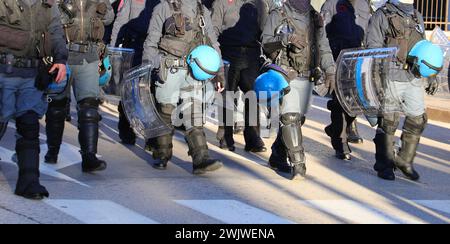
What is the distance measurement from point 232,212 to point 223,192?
84cm

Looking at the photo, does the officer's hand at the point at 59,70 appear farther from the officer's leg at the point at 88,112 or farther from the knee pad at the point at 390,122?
the knee pad at the point at 390,122

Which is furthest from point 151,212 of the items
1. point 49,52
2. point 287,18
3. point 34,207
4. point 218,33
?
point 218,33

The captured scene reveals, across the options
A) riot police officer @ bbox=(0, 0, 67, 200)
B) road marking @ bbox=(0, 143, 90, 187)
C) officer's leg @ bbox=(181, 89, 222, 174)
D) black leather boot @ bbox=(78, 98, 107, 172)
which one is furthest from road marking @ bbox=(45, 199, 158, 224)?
officer's leg @ bbox=(181, 89, 222, 174)

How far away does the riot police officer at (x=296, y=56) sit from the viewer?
30.2 feet

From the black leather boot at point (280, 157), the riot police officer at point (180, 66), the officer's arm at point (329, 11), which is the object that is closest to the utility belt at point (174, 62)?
the riot police officer at point (180, 66)

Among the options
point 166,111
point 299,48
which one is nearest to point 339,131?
point 299,48

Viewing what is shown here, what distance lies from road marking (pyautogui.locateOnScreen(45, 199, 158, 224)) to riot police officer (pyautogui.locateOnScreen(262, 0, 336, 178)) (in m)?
2.16

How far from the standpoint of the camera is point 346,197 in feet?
28.1

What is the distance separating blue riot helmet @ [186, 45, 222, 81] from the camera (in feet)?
29.4

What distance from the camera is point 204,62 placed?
8.96m

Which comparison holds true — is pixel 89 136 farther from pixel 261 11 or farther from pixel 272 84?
pixel 261 11

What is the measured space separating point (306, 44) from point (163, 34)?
4.38 feet

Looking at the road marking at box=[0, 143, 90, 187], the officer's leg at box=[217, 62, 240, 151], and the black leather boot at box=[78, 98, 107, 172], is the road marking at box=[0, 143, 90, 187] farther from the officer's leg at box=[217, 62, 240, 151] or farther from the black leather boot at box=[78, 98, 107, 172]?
the officer's leg at box=[217, 62, 240, 151]

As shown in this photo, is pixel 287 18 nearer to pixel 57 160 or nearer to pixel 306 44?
pixel 306 44
